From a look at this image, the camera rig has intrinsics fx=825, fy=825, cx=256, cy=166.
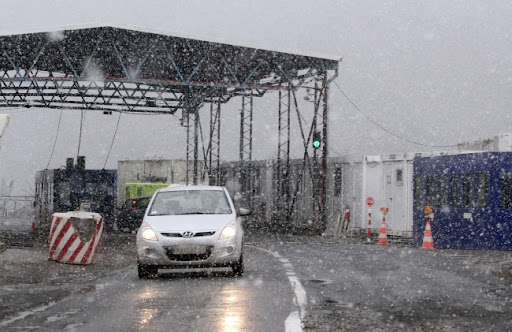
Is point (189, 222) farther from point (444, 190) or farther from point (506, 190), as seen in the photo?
point (444, 190)

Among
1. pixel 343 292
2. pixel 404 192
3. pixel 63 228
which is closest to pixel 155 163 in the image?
pixel 404 192

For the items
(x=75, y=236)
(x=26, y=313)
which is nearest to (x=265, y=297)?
(x=26, y=313)

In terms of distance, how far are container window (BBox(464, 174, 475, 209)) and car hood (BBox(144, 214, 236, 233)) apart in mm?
10140

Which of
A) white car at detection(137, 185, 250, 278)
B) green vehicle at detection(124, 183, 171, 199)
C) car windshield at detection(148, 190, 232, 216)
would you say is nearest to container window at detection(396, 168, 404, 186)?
green vehicle at detection(124, 183, 171, 199)

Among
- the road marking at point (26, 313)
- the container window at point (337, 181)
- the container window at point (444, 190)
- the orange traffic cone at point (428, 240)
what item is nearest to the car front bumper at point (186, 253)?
the road marking at point (26, 313)

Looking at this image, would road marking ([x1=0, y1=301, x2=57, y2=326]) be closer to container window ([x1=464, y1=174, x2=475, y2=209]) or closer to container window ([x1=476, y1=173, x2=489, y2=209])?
container window ([x1=476, y1=173, x2=489, y2=209])

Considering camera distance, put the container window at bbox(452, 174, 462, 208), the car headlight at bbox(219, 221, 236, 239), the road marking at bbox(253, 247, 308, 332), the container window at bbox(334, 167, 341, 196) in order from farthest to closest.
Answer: the container window at bbox(334, 167, 341, 196) < the container window at bbox(452, 174, 462, 208) < the car headlight at bbox(219, 221, 236, 239) < the road marking at bbox(253, 247, 308, 332)

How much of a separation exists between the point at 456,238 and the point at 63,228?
10.8m

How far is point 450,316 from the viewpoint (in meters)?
8.19

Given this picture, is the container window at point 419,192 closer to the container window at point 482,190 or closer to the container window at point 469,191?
the container window at point 469,191

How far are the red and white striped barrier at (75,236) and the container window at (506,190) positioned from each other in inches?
398

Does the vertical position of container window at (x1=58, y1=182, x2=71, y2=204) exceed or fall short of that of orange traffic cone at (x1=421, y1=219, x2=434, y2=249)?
it exceeds it

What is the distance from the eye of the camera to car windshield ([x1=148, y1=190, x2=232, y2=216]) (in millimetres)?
13320

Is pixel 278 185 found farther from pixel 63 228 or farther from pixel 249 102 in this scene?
pixel 63 228
